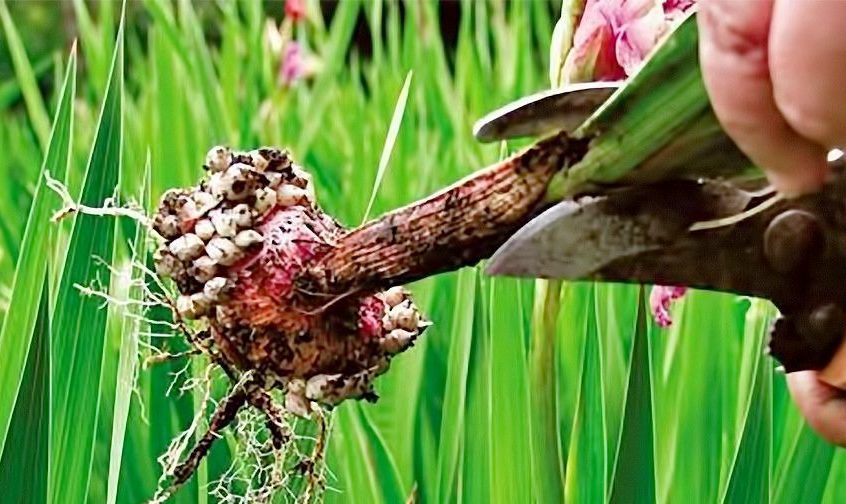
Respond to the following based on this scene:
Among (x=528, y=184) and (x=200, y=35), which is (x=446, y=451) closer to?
(x=528, y=184)

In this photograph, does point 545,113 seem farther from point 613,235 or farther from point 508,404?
point 508,404

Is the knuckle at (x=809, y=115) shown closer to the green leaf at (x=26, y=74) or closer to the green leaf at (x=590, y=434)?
the green leaf at (x=590, y=434)

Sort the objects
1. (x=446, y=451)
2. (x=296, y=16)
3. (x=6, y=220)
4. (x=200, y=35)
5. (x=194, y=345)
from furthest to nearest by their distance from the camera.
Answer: (x=296, y=16)
(x=200, y=35)
(x=6, y=220)
(x=446, y=451)
(x=194, y=345)

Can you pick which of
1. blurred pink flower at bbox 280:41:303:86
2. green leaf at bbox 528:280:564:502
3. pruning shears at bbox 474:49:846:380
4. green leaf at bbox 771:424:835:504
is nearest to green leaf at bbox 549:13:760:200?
pruning shears at bbox 474:49:846:380

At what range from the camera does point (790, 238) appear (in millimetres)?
415

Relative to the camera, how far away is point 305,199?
486 mm

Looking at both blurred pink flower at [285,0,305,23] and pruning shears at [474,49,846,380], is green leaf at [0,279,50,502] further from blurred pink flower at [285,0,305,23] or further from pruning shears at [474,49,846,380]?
blurred pink flower at [285,0,305,23]

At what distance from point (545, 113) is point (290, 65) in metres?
1.12

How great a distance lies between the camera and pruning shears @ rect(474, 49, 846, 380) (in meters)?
0.40

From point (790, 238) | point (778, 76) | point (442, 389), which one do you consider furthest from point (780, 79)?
point (442, 389)

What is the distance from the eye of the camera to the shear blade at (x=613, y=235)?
1.32 ft

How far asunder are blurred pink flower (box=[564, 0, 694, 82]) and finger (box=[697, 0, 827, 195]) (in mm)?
189

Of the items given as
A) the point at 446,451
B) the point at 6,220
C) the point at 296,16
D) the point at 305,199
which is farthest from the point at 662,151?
the point at 296,16

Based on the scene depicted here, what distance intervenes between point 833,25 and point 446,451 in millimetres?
382
